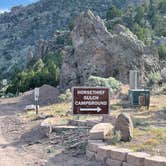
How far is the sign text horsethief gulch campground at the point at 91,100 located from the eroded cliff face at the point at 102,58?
16861 millimetres

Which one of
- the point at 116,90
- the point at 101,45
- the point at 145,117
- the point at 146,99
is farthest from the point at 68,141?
the point at 101,45

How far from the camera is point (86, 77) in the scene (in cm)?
3412

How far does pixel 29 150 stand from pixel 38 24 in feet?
383

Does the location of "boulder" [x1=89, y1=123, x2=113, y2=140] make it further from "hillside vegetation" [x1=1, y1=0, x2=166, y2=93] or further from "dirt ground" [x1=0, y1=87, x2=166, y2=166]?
"hillside vegetation" [x1=1, y1=0, x2=166, y2=93]

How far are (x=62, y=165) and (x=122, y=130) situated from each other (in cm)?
178

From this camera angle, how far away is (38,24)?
130375 mm

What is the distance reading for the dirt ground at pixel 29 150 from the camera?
13.2 m

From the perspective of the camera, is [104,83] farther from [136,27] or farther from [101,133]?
[136,27]

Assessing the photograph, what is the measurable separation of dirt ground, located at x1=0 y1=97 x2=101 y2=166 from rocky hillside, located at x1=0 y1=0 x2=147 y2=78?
9434cm

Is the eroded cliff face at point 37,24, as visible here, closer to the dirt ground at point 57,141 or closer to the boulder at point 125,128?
the dirt ground at point 57,141

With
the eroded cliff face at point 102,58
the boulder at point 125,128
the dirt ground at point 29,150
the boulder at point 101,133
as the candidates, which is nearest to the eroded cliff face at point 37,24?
the eroded cliff face at point 102,58

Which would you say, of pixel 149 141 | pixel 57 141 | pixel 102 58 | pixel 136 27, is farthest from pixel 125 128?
pixel 136 27

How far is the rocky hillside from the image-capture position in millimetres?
121562

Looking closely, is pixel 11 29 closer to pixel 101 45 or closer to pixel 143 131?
pixel 101 45
